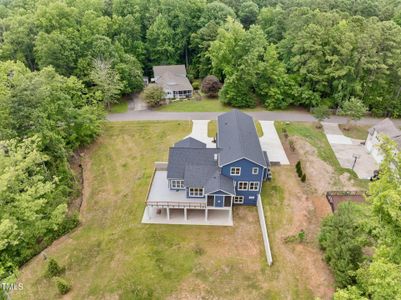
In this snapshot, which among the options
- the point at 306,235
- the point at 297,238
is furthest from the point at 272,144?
the point at 297,238

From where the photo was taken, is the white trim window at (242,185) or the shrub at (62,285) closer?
the shrub at (62,285)

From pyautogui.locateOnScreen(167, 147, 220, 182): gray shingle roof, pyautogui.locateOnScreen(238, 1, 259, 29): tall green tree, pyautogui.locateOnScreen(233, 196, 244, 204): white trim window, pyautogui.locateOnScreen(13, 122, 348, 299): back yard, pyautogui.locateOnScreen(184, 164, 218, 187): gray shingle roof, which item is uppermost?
pyautogui.locateOnScreen(238, 1, 259, 29): tall green tree

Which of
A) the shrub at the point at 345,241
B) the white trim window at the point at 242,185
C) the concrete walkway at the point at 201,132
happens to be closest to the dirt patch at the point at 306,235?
the shrub at the point at 345,241

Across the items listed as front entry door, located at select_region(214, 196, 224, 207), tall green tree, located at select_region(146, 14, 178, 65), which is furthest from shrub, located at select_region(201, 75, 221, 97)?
front entry door, located at select_region(214, 196, 224, 207)

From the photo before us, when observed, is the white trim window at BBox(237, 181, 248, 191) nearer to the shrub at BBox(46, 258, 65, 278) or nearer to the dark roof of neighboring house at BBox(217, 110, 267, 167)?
the dark roof of neighboring house at BBox(217, 110, 267, 167)

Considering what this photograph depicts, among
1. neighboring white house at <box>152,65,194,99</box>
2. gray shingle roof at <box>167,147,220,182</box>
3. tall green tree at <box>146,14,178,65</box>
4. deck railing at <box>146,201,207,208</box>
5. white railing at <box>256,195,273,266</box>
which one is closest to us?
white railing at <box>256,195,273,266</box>

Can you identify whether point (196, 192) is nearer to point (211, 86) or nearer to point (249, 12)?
point (211, 86)

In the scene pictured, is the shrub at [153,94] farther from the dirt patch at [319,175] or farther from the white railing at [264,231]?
the white railing at [264,231]
